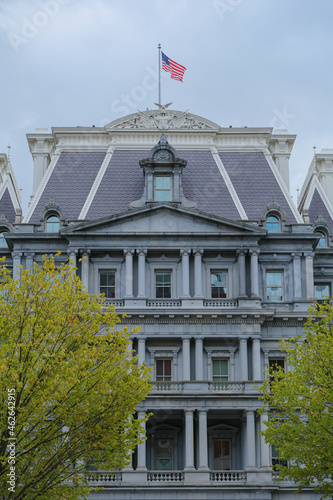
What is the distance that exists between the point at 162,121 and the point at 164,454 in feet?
71.2

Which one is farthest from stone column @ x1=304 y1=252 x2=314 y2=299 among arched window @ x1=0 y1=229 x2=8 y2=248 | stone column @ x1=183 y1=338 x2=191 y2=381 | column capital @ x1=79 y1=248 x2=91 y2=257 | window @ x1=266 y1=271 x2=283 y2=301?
arched window @ x1=0 y1=229 x2=8 y2=248

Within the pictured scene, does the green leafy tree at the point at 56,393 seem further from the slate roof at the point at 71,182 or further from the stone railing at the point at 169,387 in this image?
the slate roof at the point at 71,182

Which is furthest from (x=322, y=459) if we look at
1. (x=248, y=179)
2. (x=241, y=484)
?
(x=248, y=179)

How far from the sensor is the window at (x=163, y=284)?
197 feet

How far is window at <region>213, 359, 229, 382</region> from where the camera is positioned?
58.9 metres

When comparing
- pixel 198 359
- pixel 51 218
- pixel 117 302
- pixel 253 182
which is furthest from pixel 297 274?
pixel 51 218

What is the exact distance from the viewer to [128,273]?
195 ft

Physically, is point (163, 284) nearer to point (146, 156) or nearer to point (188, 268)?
point (188, 268)

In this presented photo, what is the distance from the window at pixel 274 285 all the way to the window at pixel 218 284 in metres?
2.63

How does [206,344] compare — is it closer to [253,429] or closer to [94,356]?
[253,429]

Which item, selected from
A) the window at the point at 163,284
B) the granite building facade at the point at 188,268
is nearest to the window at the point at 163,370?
the granite building facade at the point at 188,268

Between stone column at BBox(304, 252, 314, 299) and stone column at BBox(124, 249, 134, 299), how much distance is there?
10397 millimetres

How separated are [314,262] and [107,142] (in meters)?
15.7

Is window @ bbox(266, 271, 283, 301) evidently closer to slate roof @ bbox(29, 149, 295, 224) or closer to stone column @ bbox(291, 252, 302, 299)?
stone column @ bbox(291, 252, 302, 299)
